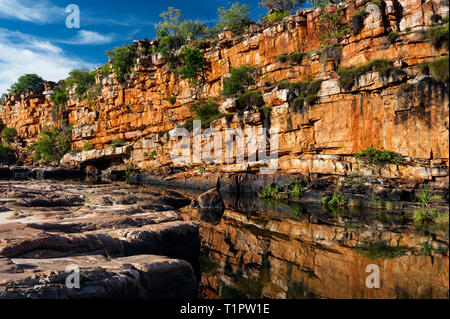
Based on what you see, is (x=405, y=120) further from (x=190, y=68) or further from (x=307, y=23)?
(x=190, y=68)

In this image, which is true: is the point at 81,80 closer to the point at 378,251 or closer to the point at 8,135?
the point at 8,135

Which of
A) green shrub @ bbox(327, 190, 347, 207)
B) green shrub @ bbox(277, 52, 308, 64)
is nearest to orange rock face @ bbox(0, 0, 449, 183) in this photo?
green shrub @ bbox(277, 52, 308, 64)

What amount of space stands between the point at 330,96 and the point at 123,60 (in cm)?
2939

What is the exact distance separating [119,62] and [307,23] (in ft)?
81.3

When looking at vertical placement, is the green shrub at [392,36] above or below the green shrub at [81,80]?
below

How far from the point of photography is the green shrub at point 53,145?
4116cm

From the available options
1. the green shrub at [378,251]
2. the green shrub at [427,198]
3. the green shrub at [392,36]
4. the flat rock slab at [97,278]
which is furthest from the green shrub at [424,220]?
the green shrub at [392,36]

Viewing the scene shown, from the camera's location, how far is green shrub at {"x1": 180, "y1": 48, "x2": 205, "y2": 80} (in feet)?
103

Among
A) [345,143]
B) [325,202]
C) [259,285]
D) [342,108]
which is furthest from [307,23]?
[259,285]

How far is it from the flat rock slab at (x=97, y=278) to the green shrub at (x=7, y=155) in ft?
173

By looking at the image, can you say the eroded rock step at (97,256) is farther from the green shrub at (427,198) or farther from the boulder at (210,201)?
the green shrub at (427,198)

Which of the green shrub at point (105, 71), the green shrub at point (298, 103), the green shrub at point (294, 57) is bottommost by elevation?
the green shrub at point (298, 103)

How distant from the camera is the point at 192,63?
31.5 meters

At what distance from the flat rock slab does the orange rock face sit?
6.51 metres
